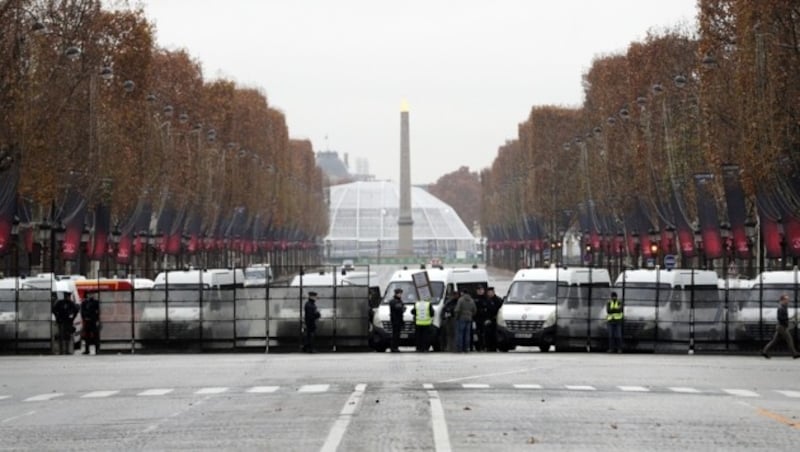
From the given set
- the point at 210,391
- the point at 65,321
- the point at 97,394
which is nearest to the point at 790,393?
the point at 210,391

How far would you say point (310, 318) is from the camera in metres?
55.5

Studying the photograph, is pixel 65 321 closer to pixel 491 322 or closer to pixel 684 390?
pixel 491 322

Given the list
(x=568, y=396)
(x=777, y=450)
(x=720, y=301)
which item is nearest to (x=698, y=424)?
(x=777, y=450)

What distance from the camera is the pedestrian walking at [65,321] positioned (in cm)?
5716

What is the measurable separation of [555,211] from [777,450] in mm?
144063

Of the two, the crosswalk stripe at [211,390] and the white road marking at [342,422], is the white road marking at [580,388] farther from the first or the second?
the crosswalk stripe at [211,390]

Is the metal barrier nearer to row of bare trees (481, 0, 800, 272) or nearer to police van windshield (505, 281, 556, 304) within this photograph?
police van windshield (505, 281, 556, 304)

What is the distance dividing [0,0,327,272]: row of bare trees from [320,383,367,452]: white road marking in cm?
3044

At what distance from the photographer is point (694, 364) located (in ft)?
154

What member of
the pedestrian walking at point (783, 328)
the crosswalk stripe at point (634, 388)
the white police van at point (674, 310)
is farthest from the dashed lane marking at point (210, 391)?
the white police van at point (674, 310)

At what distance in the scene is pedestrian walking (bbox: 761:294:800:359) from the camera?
166ft

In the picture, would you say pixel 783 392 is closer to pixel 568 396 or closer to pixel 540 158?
pixel 568 396

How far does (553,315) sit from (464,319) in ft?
8.81

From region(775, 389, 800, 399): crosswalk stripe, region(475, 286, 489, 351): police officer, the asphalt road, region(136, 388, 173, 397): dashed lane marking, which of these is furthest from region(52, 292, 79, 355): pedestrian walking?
region(775, 389, 800, 399): crosswalk stripe
